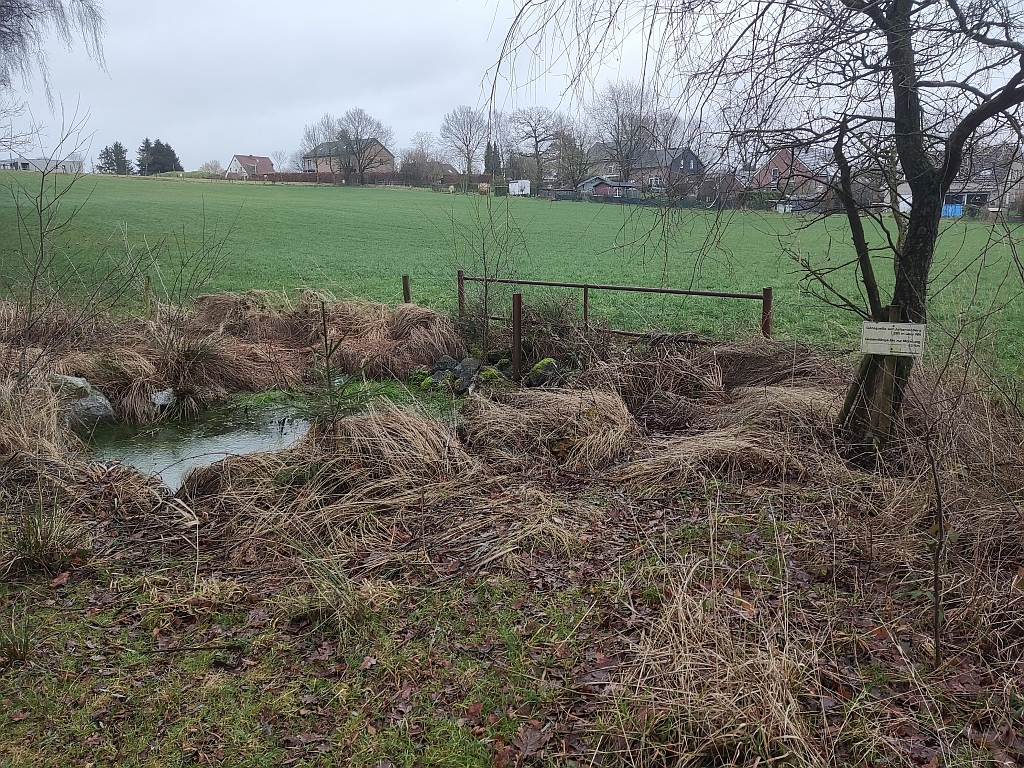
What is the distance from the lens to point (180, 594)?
157 inches

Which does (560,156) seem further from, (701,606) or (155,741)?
(155,741)

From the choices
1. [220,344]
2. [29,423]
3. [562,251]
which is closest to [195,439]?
[29,423]

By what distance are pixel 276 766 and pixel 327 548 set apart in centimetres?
178

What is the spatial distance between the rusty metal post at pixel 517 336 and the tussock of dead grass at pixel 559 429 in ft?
7.43

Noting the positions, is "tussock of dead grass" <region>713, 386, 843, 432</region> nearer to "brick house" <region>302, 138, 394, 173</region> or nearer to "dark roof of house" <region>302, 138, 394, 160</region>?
"brick house" <region>302, 138, 394, 173</region>

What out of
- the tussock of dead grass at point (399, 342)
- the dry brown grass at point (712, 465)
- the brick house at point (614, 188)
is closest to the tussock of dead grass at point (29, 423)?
the tussock of dead grass at point (399, 342)

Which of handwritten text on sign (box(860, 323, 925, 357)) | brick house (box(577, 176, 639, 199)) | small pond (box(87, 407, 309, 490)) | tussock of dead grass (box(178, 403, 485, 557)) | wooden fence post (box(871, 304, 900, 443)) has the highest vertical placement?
brick house (box(577, 176, 639, 199))

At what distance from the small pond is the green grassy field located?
2.59m

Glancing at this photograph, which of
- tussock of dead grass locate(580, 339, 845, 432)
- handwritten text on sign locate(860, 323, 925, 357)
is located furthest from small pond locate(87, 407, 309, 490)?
handwritten text on sign locate(860, 323, 925, 357)

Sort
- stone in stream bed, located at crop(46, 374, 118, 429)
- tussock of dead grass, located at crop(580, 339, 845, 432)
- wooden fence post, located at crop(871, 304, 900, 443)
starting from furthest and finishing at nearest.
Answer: stone in stream bed, located at crop(46, 374, 118, 429), tussock of dead grass, located at crop(580, 339, 845, 432), wooden fence post, located at crop(871, 304, 900, 443)

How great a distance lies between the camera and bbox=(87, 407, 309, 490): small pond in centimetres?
698

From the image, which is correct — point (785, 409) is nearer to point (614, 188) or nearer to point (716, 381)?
point (716, 381)

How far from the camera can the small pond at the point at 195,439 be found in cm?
698

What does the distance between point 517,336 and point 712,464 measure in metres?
4.30
